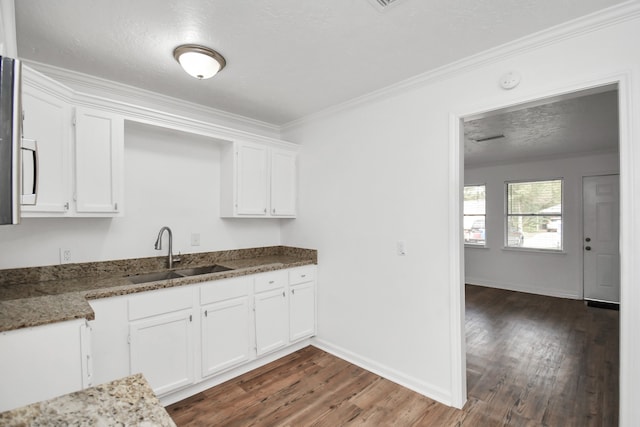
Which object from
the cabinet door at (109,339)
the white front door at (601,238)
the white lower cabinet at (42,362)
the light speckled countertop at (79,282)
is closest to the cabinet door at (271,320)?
the light speckled countertop at (79,282)

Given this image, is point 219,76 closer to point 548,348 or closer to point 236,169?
point 236,169

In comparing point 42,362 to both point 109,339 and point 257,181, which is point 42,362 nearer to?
point 109,339

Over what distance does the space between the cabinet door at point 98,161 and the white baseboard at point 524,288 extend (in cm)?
654

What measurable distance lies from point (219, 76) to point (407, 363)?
2850 mm

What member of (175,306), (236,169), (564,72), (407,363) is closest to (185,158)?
(236,169)

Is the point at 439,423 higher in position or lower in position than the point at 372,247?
lower

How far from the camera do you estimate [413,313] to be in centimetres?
259

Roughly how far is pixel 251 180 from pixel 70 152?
147cm

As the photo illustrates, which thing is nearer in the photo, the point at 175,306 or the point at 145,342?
the point at 145,342

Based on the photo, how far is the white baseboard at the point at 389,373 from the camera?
2399 millimetres

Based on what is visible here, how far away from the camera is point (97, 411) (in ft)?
2.62

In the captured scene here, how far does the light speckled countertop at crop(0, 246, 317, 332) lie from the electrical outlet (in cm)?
4

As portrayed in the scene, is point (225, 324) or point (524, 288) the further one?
point (524, 288)

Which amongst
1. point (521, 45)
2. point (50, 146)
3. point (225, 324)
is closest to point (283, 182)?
point (225, 324)
